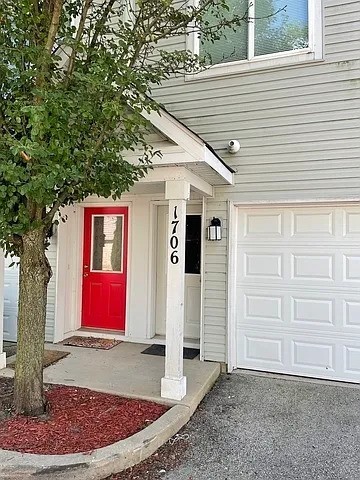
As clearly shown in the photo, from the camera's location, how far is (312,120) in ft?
16.4

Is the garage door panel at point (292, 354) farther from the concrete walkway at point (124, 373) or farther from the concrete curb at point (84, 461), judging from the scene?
the concrete curb at point (84, 461)

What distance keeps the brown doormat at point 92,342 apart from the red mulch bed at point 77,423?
171 centimetres

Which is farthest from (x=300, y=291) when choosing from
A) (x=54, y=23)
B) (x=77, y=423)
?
(x=54, y=23)

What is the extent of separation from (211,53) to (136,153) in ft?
8.06

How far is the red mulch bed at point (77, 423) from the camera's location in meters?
3.01

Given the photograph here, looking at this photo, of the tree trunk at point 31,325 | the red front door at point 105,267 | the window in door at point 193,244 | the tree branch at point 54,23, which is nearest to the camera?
the tree branch at point 54,23

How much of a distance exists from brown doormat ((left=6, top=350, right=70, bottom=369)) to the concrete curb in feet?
7.45

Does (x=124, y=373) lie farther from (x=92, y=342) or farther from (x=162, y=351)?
(x=92, y=342)

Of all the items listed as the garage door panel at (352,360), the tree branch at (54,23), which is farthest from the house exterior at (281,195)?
the tree branch at (54,23)

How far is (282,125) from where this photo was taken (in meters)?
5.16

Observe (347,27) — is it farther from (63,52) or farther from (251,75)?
(63,52)

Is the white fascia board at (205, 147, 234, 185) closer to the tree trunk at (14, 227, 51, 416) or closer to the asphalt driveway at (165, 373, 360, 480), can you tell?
the tree trunk at (14, 227, 51, 416)

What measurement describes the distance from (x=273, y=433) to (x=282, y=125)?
3.73 meters

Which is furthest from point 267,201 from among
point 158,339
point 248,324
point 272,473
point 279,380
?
point 272,473
